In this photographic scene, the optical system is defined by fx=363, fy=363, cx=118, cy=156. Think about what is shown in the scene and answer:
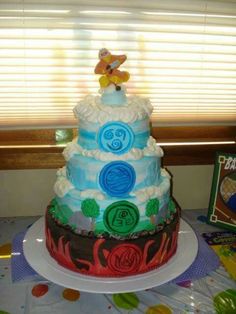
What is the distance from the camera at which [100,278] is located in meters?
1.19

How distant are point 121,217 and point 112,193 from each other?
0.26 ft

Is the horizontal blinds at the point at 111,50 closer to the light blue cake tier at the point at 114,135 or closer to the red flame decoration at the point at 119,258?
the light blue cake tier at the point at 114,135

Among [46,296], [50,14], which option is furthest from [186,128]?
[46,296]

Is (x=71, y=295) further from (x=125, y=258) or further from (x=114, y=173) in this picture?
(x=114, y=173)

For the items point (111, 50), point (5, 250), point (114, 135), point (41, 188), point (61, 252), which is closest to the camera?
point (114, 135)

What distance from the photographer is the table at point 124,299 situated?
1.12m

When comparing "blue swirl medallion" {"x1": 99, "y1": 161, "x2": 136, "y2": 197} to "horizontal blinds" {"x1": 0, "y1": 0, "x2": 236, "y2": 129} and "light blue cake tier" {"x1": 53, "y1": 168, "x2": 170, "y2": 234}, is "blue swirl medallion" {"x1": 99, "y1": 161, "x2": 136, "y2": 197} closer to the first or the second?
"light blue cake tier" {"x1": 53, "y1": 168, "x2": 170, "y2": 234}

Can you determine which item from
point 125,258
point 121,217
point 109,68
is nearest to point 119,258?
point 125,258

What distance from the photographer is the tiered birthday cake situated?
114cm

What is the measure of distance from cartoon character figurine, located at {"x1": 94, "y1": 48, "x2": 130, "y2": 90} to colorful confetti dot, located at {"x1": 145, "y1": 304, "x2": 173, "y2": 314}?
2.32 feet

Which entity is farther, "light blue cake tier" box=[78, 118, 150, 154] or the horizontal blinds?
the horizontal blinds

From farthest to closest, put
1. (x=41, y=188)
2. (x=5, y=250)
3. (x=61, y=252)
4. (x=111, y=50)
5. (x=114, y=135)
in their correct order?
(x=41, y=188), (x=111, y=50), (x=5, y=250), (x=61, y=252), (x=114, y=135)

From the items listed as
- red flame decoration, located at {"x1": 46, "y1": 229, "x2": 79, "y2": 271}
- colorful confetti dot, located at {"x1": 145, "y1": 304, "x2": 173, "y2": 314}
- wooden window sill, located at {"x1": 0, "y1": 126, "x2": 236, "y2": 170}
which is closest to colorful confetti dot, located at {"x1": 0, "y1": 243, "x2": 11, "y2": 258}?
red flame decoration, located at {"x1": 46, "y1": 229, "x2": 79, "y2": 271}

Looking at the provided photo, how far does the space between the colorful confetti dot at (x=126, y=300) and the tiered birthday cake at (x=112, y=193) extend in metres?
0.07
